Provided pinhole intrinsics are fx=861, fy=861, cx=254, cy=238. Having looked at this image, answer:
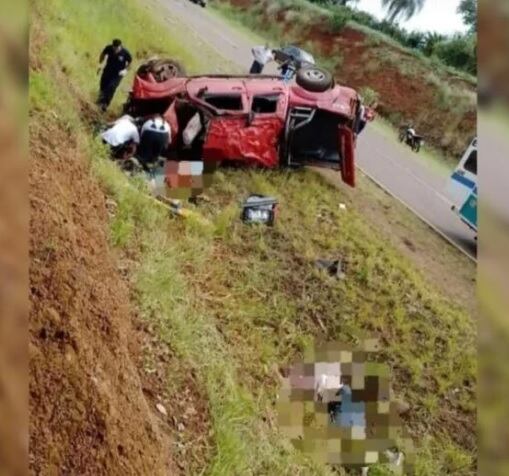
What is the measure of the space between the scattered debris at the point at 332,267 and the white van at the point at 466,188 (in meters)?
0.34

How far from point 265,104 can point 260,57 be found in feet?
0.43

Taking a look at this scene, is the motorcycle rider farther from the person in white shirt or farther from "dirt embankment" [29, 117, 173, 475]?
"dirt embankment" [29, 117, 173, 475]

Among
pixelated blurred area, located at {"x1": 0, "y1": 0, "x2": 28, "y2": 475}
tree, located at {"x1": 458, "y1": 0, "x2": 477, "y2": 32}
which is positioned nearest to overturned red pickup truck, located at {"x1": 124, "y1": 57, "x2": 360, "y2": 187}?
tree, located at {"x1": 458, "y1": 0, "x2": 477, "y2": 32}

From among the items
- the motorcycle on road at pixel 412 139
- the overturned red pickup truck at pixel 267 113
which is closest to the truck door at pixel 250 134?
the overturned red pickup truck at pixel 267 113

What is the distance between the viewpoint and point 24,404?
163cm

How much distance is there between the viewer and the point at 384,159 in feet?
7.28

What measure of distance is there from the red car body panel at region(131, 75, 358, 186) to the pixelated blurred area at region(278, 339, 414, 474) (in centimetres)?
48

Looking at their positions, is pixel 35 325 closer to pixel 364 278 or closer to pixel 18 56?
pixel 18 56

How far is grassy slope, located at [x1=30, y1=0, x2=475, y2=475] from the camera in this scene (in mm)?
2045

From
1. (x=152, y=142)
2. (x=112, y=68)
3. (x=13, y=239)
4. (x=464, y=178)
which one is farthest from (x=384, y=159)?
(x=13, y=239)

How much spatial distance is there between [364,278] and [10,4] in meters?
1.06

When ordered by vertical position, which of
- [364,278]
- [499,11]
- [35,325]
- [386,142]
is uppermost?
[499,11]

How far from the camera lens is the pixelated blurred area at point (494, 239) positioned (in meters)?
1.87

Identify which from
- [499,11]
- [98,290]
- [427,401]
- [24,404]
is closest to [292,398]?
[427,401]
